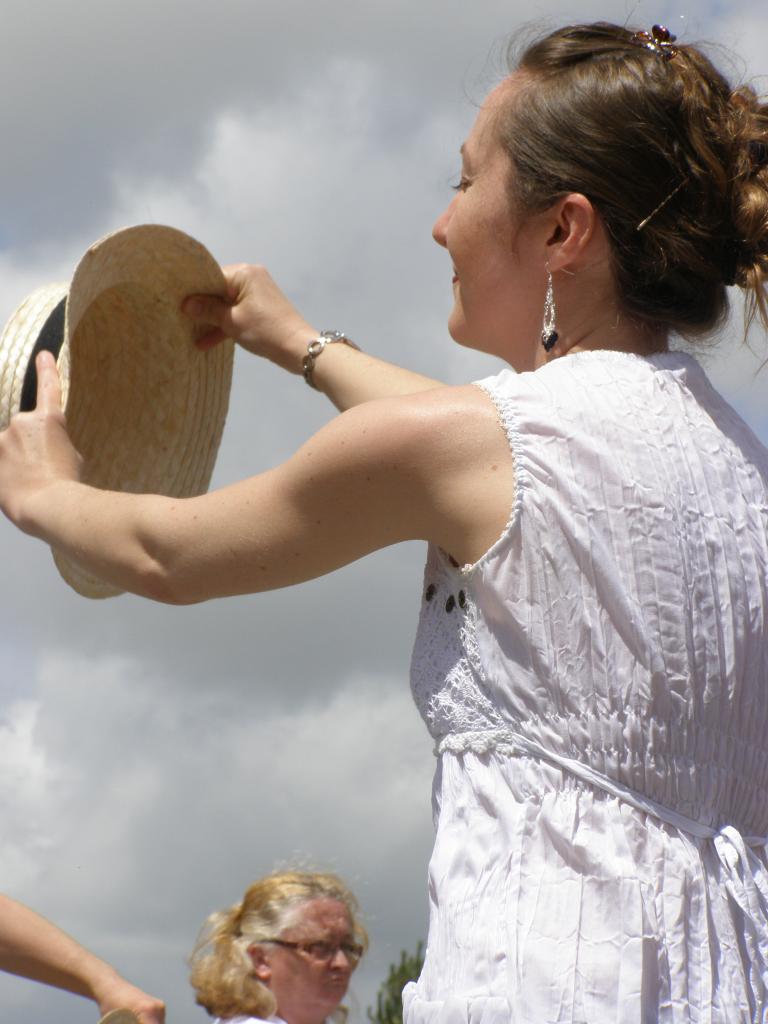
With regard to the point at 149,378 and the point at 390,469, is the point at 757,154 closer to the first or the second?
the point at 390,469

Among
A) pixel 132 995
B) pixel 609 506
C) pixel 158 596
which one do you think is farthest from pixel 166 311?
pixel 132 995

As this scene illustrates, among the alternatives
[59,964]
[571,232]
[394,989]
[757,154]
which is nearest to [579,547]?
[571,232]

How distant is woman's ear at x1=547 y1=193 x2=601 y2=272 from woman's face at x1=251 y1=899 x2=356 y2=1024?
3.37m

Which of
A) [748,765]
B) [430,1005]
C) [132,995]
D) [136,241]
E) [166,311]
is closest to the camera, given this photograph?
[430,1005]

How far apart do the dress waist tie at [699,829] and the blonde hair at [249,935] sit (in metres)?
3.21

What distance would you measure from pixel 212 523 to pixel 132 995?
2.49 m

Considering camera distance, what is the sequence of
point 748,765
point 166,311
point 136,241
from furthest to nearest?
1. point 166,311
2. point 136,241
3. point 748,765

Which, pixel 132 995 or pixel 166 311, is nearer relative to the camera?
pixel 166 311

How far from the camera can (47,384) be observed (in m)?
2.05

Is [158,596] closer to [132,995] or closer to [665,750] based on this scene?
[665,750]

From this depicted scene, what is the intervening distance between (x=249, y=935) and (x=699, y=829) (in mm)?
3489

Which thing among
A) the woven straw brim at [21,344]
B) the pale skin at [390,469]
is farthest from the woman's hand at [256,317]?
the pale skin at [390,469]

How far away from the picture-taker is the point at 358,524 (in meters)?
1.65

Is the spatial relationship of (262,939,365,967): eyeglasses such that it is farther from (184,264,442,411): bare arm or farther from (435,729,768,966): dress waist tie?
(435,729,768,966): dress waist tie
